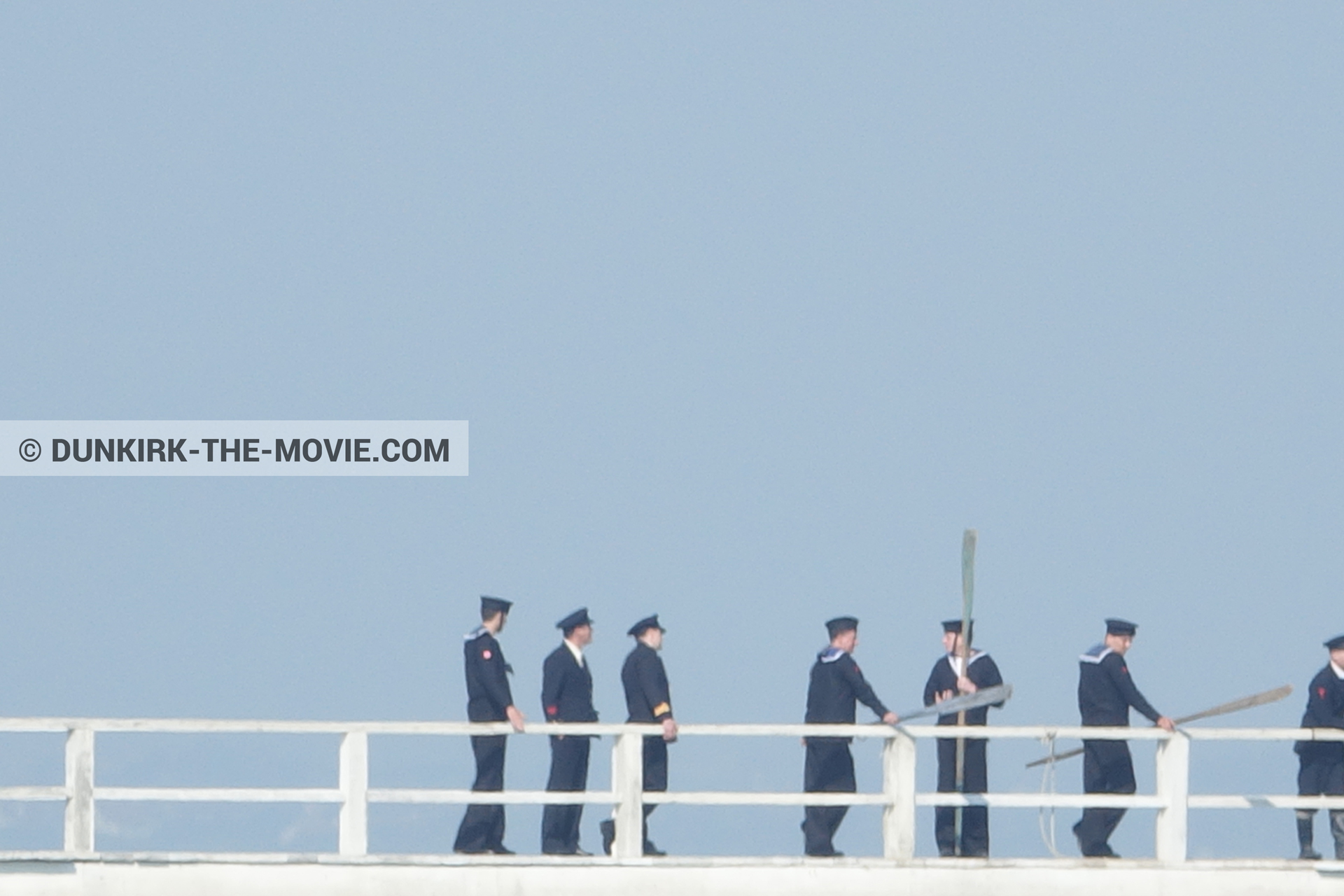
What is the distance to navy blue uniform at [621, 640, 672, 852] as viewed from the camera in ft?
55.1

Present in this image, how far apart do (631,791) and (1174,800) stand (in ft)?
12.8

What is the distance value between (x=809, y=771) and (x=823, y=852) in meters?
0.63

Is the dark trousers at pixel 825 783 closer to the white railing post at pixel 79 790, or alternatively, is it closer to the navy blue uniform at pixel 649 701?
the navy blue uniform at pixel 649 701

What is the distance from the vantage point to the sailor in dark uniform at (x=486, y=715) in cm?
1669

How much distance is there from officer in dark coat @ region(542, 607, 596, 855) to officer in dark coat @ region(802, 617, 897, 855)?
5.53 feet

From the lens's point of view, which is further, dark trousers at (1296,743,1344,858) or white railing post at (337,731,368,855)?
dark trousers at (1296,743,1344,858)

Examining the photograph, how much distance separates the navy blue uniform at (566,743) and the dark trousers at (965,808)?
273 centimetres

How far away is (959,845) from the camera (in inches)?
685

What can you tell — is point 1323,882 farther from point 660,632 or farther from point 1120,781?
point 660,632

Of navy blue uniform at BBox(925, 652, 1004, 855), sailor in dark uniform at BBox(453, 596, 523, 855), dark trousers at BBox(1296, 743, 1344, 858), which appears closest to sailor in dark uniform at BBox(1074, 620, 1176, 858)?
navy blue uniform at BBox(925, 652, 1004, 855)

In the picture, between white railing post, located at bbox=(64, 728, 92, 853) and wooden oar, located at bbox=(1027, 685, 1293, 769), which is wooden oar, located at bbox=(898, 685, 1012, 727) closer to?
wooden oar, located at bbox=(1027, 685, 1293, 769)

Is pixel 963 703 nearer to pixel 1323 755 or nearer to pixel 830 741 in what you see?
pixel 830 741

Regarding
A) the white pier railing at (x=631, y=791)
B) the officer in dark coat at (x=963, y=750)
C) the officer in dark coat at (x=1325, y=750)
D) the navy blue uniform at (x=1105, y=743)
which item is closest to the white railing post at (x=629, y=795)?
the white pier railing at (x=631, y=791)

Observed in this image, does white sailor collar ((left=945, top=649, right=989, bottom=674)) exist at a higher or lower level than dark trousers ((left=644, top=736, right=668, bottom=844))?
higher
